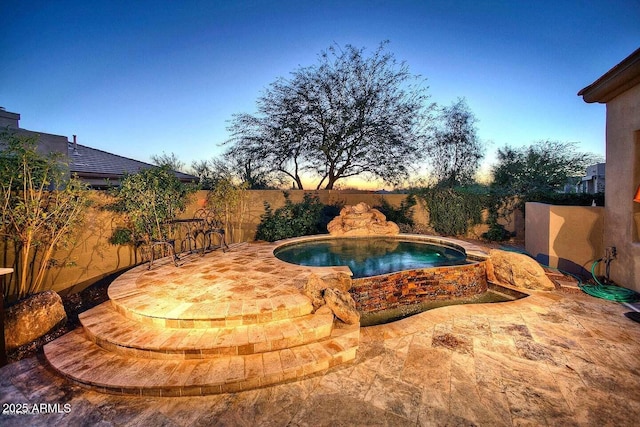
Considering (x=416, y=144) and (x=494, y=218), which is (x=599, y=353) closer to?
(x=494, y=218)

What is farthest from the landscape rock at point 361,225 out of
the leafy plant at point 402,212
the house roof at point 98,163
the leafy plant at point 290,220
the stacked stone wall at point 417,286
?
the house roof at point 98,163

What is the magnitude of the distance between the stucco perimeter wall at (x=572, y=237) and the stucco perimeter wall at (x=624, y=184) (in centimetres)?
23

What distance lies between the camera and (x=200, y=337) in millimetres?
3098

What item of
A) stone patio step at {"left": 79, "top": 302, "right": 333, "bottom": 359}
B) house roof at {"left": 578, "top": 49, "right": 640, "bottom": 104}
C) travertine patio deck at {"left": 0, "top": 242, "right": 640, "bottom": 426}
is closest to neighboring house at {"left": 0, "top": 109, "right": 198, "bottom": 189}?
stone patio step at {"left": 79, "top": 302, "right": 333, "bottom": 359}

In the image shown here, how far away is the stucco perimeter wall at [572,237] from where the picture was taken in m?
5.60

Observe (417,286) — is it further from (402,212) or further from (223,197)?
(402,212)

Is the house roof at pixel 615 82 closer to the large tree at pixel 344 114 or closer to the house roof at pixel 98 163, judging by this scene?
the large tree at pixel 344 114

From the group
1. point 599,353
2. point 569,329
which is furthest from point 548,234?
point 599,353

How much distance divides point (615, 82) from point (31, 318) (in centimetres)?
925

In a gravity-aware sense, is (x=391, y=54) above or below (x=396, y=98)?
above

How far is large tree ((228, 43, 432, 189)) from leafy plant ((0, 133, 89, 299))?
9253mm

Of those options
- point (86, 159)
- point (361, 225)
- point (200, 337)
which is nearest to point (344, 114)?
point (361, 225)

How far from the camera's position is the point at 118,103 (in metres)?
9.41

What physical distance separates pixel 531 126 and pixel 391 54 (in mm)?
6810
